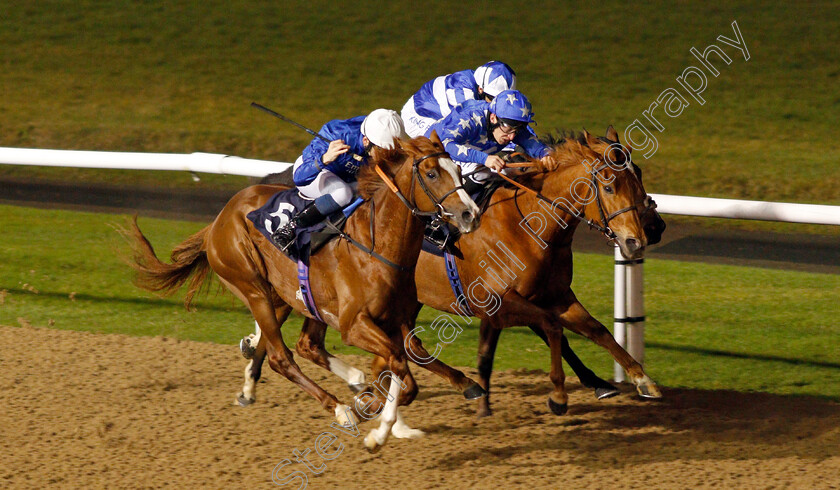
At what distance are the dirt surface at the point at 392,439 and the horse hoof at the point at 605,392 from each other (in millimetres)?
115

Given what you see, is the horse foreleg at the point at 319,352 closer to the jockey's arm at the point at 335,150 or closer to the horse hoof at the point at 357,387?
the horse hoof at the point at 357,387

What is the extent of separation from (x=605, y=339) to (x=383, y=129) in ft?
4.76

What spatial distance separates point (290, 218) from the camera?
5297 mm

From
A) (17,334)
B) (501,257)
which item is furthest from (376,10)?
(501,257)

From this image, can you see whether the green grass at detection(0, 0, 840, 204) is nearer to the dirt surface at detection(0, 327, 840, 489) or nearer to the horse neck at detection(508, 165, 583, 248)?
the dirt surface at detection(0, 327, 840, 489)

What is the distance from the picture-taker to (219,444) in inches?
199

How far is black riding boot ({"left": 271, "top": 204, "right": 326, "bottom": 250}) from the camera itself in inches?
203

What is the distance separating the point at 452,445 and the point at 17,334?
335 cm

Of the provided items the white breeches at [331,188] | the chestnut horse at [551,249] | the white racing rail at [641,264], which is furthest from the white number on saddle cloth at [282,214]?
the white racing rail at [641,264]

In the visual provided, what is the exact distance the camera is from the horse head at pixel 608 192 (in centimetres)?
491

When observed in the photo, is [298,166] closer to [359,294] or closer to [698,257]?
[359,294]

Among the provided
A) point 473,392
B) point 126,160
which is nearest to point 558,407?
point 473,392

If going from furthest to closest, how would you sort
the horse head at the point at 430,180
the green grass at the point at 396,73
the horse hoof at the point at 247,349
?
1. the green grass at the point at 396,73
2. the horse hoof at the point at 247,349
3. the horse head at the point at 430,180

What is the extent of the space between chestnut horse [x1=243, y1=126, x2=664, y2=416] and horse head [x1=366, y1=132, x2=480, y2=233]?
766 mm
